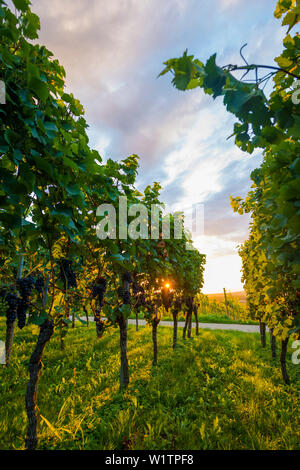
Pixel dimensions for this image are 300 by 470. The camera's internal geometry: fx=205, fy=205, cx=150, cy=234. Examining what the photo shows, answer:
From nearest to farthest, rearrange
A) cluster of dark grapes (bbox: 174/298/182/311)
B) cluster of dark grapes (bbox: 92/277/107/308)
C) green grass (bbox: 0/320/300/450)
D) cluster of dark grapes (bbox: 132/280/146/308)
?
green grass (bbox: 0/320/300/450), cluster of dark grapes (bbox: 92/277/107/308), cluster of dark grapes (bbox: 132/280/146/308), cluster of dark grapes (bbox: 174/298/182/311)

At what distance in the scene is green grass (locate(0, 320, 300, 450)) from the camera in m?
3.08

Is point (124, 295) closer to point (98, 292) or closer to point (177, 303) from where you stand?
point (98, 292)

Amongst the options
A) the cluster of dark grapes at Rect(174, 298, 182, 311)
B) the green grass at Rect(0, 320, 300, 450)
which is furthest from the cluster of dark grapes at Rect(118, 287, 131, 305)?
the cluster of dark grapes at Rect(174, 298, 182, 311)

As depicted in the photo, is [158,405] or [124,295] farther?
[124,295]

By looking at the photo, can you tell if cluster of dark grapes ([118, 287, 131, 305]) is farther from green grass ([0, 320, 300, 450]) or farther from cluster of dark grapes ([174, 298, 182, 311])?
cluster of dark grapes ([174, 298, 182, 311])

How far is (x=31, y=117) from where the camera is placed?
55.7 inches

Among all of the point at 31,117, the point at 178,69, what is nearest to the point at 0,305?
the point at 31,117

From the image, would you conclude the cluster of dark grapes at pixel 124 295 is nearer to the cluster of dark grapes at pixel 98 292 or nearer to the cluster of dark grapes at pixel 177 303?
the cluster of dark grapes at pixel 98 292

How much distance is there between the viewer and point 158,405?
4.00 m

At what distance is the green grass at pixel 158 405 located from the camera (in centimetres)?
308

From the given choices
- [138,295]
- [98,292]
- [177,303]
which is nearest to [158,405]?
[138,295]

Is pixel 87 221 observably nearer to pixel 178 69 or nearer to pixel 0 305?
pixel 178 69

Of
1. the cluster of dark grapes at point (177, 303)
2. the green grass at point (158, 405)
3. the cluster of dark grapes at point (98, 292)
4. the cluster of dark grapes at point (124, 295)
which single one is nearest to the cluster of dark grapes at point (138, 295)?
the cluster of dark grapes at point (124, 295)

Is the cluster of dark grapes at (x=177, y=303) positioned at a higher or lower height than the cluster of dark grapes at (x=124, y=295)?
lower
